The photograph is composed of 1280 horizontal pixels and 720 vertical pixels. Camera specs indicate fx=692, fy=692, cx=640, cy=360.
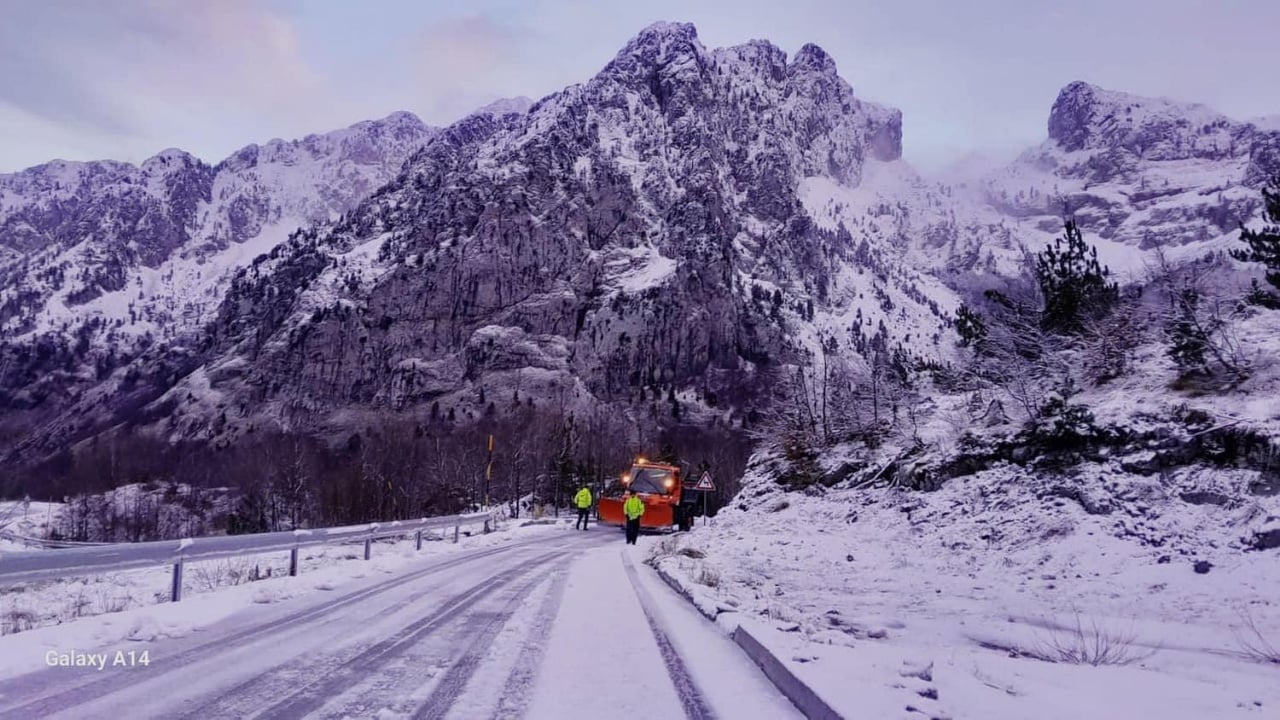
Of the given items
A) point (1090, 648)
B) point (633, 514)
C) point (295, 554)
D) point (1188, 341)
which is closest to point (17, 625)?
point (295, 554)

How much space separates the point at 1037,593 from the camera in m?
9.12

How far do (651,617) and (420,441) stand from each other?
127 meters

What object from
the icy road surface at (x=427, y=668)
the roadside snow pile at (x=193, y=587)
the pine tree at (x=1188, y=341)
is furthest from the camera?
the pine tree at (x=1188, y=341)

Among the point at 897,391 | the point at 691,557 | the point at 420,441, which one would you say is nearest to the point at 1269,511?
the point at 691,557

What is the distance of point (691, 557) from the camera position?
15.4 m

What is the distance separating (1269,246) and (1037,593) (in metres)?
10.6

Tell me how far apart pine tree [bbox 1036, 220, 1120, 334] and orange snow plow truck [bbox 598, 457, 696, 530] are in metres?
14.7

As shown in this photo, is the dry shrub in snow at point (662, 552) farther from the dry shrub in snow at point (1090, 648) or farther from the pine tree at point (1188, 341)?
the pine tree at point (1188, 341)

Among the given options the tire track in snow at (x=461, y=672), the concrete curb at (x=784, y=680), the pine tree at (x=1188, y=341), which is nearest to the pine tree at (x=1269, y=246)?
the pine tree at (x=1188, y=341)

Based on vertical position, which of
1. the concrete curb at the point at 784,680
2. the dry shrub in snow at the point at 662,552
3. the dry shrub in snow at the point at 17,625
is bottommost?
the dry shrub in snow at the point at 662,552

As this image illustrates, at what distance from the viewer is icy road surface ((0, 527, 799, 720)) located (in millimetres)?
4352

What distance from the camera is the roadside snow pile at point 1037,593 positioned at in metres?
4.40

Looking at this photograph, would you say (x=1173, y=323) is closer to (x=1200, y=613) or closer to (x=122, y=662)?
(x=1200, y=613)

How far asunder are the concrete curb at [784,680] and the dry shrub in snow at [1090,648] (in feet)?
7.98
